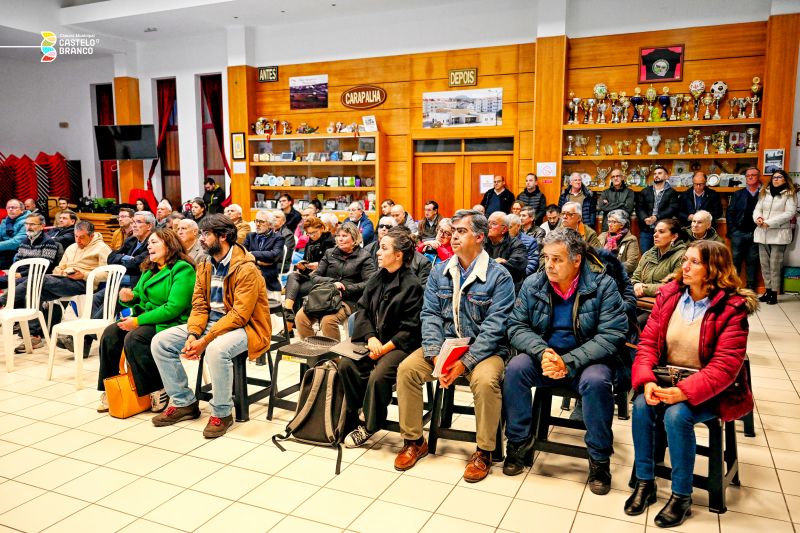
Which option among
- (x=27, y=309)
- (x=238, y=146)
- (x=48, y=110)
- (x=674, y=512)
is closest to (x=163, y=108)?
(x=238, y=146)

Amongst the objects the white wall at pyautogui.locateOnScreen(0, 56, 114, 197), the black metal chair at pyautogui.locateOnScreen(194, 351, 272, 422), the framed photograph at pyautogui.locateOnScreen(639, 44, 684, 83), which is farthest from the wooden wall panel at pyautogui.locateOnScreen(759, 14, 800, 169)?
the white wall at pyautogui.locateOnScreen(0, 56, 114, 197)

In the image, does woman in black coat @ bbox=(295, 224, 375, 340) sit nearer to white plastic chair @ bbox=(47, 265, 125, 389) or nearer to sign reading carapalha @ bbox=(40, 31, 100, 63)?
white plastic chair @ bbox=(47, 265, 125, 389)

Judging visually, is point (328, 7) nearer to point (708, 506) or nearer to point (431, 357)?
point (431, 357)

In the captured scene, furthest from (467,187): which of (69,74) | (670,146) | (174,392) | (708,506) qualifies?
(69,74)

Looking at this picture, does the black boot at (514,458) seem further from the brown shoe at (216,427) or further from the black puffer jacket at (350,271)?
the black puffer jacket at (350,271)

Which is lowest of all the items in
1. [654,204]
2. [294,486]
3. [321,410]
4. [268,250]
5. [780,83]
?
[294,486]

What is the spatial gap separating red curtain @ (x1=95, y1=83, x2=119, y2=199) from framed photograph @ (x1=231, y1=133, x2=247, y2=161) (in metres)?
3.69

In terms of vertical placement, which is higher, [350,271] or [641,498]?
[350,271]

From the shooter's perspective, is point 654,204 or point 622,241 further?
point 654,204

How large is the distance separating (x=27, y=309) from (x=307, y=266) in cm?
236

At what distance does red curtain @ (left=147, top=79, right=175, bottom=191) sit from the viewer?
456 inches

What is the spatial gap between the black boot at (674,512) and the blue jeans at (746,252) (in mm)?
5914

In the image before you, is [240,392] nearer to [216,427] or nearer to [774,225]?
[216,427]

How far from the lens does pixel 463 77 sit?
9.00 meters
